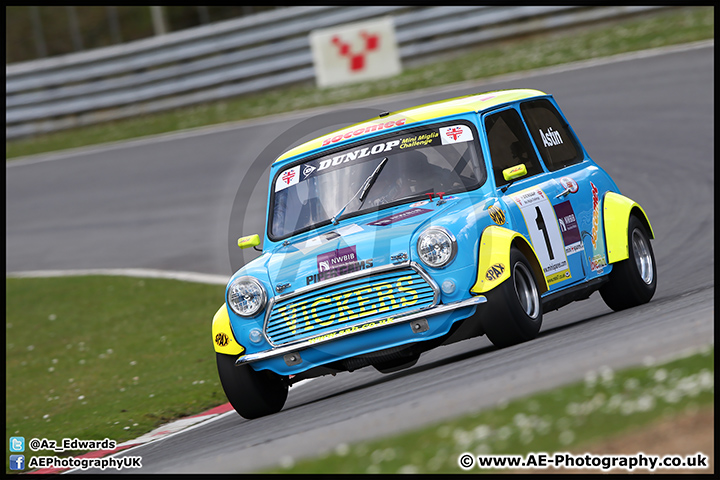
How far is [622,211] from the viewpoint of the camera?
8023 mm

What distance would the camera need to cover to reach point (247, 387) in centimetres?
680

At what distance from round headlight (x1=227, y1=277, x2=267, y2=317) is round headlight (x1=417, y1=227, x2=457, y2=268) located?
105 centimetres

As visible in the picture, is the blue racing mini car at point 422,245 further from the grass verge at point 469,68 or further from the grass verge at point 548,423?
the grass verge at point 469,68

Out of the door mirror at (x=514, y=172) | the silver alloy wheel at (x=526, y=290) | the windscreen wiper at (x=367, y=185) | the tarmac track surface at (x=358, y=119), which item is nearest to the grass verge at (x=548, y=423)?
the tarmac track surface at (x=358, y=119)

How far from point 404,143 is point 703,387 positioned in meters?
3.81

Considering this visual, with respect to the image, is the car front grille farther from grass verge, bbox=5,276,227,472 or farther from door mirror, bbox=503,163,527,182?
grass verge, bbox=5,276,227,472

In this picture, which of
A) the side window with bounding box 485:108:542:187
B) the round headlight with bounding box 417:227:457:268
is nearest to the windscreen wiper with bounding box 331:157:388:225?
the side window with bounding box 485:108:542:187

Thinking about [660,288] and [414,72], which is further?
[414,72]

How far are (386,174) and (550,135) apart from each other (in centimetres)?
154

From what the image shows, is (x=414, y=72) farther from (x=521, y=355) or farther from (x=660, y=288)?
(x=521, y=355)

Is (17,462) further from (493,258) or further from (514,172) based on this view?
(514,172)

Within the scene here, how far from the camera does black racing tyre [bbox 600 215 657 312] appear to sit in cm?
795

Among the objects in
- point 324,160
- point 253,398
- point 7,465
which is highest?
point 324,160

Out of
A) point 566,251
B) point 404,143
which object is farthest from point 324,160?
point 566,251
